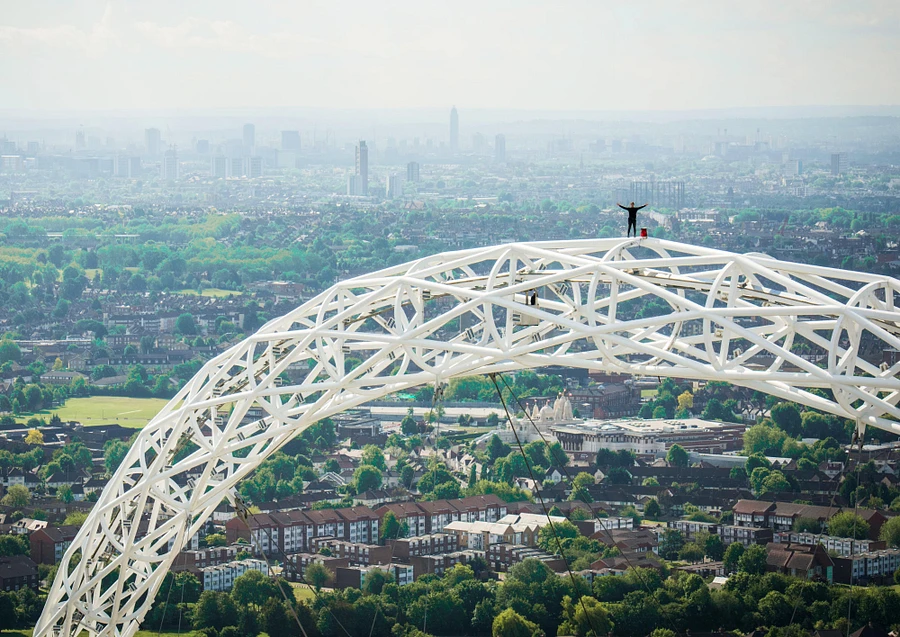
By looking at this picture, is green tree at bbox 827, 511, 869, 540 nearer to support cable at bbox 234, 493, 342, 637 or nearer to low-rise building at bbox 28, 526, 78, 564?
support cable at bbox 234, 493, 342, 637

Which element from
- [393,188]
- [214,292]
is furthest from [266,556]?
[393,188]

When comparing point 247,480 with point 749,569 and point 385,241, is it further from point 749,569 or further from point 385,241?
point 385,241

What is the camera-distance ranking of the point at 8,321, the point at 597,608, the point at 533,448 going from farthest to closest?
the point at 8,321
the point at 533,448
the point at 597,608

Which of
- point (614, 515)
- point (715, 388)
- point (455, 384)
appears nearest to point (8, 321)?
point (455, 384)

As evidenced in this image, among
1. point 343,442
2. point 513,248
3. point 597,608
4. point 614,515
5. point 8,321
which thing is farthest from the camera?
point 8,321

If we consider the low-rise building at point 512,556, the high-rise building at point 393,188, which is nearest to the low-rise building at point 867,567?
the low-rise building at point 512,556

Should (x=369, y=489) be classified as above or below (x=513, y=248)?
below

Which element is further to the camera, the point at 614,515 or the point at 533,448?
the point at 533,448

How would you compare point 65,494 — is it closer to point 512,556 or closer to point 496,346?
point 512,556
